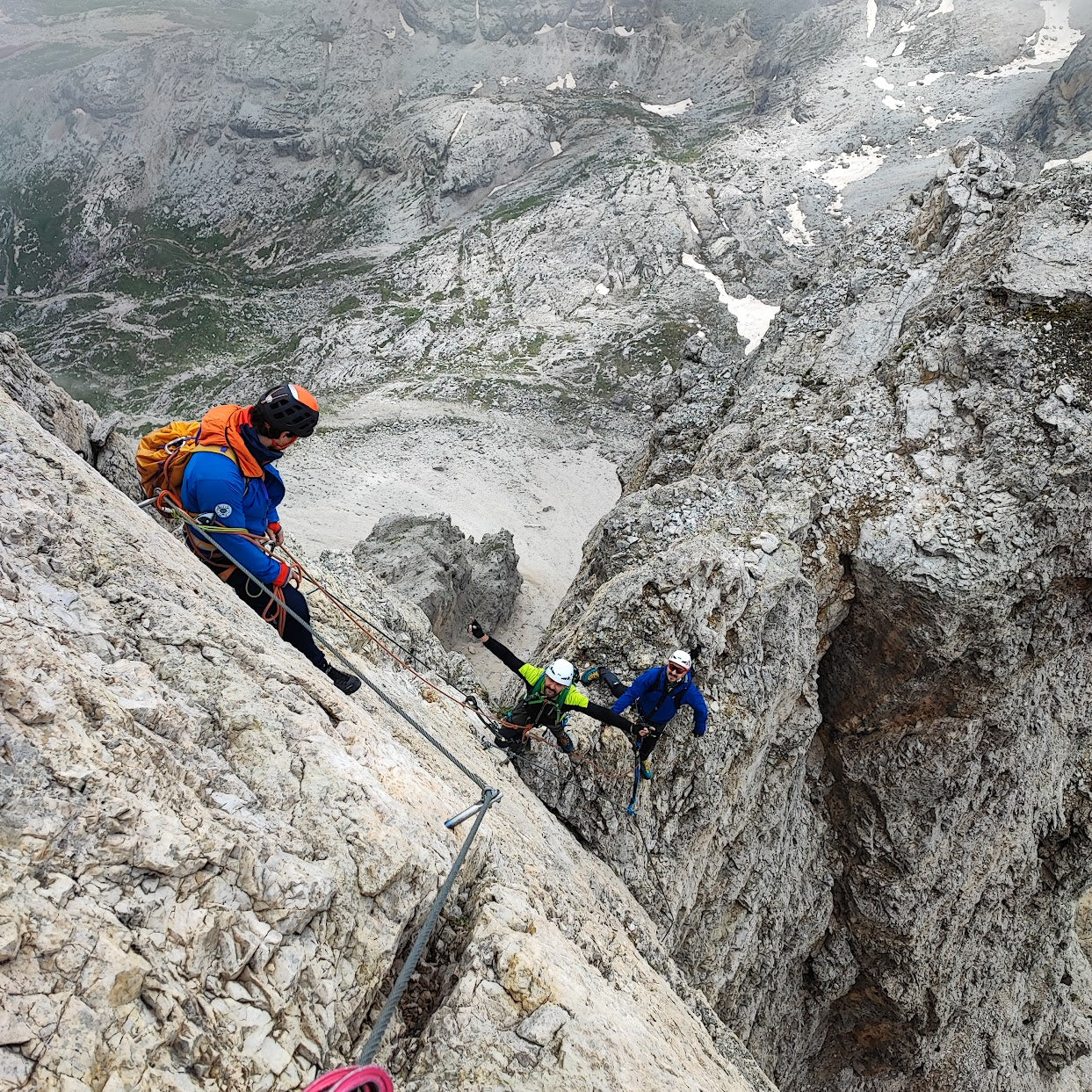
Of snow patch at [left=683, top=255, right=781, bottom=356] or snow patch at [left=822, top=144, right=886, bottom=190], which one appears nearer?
snow patch at [left=683, top=255, right=781, bottom=356]

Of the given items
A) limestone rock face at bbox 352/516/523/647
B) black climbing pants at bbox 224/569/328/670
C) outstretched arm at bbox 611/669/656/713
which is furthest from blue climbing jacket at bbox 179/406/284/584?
limestone rock face at bbox 352/516/523/647

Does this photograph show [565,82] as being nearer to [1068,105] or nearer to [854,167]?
[854,167]

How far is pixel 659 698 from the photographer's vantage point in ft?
32.0

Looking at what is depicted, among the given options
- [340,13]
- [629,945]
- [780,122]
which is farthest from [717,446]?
[340,13]

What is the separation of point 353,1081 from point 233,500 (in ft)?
15.7

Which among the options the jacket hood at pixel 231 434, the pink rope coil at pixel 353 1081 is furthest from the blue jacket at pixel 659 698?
the pink rope coil at pixel 353 1081

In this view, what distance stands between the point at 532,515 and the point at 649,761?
114ft

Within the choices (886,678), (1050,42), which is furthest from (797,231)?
(886,678)

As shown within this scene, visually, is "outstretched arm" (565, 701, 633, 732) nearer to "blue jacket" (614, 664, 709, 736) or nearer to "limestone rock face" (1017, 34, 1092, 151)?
"blue jacket" (614, 664, 709, 736)

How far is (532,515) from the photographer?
44.4 m

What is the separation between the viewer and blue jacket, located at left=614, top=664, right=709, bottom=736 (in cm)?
967

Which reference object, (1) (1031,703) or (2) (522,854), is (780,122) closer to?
(1) (1031,703)

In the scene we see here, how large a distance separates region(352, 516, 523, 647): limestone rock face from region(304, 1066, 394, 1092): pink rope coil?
71.1ft

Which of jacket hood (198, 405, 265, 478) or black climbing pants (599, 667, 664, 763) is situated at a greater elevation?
jacket hood (198, 405, 265, 478)
